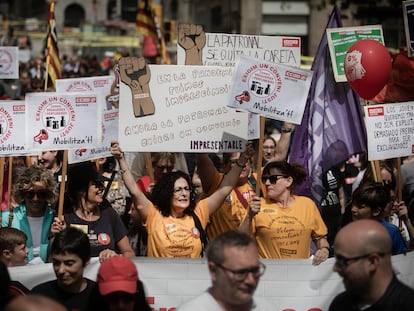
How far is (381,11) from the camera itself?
2823cm

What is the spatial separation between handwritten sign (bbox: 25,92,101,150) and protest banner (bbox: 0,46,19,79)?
3.14 meters

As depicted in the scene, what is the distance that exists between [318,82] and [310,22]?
2947cm

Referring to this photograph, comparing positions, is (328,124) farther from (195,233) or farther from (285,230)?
(195,233)

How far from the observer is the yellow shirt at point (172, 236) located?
277 inches

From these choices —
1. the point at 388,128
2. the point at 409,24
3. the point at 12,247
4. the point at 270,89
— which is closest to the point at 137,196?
the point at 12,247

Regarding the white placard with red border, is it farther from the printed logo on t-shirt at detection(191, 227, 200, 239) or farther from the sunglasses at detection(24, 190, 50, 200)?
the printed logo on t-shirt at detection(191, 227, 200, 239)

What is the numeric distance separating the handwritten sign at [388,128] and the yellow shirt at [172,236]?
6.11 ft

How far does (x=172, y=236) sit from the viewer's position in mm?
7059

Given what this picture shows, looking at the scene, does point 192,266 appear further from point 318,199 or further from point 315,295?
point 318,199

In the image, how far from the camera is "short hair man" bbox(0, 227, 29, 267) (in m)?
6.69

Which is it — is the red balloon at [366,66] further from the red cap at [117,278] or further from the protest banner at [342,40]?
the red cap at [117,278]

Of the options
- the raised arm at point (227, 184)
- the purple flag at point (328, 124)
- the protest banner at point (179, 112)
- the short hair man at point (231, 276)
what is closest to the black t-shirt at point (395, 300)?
the short hair man at point (231, 276)

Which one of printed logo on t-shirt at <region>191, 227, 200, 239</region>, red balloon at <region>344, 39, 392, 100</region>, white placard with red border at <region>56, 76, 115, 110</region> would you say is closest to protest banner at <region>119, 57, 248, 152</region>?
printed logo on t-shirt at <region>191, 227, 200, 239</region>

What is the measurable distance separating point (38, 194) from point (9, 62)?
12.5 feet
